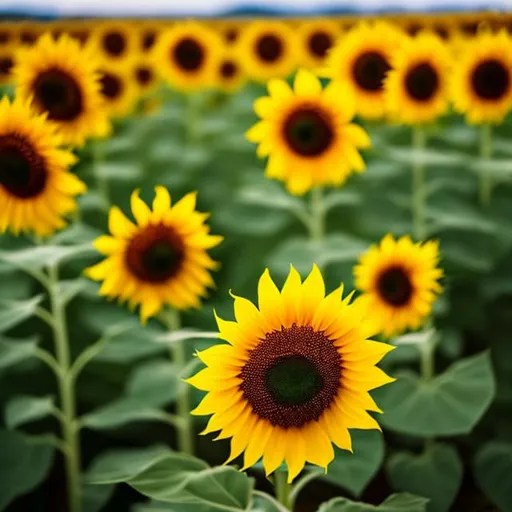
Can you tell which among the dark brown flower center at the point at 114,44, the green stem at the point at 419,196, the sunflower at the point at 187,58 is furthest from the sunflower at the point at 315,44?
the green stem at the point at 419,196

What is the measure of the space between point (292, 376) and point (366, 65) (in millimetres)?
1345

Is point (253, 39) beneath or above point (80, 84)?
above

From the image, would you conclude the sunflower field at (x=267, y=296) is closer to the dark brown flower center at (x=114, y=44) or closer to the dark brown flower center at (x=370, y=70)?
the dark brown flower center at (x=370, y=70)

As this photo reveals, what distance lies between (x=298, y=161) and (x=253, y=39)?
1.81 meters

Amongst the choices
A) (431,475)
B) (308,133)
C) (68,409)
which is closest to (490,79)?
(308,133)

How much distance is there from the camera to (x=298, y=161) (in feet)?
5.93

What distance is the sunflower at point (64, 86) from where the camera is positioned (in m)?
1.75

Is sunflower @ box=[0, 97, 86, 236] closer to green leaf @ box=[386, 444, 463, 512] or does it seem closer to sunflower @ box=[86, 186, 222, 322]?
sunflower @ box=[86, 186, 222, 322]

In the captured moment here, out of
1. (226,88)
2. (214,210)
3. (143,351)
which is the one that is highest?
(226,88)

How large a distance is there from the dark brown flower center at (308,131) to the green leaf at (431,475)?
2.43ft

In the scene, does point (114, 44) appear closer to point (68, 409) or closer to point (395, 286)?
point (68, 409)

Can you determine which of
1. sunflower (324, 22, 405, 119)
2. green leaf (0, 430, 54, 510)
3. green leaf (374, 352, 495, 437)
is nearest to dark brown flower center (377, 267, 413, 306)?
A: green leaf (374, 352, 495, 437)

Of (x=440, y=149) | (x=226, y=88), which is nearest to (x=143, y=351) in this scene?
(x=440, y=149)

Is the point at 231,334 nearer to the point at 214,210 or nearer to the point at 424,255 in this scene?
the point at 424,255
